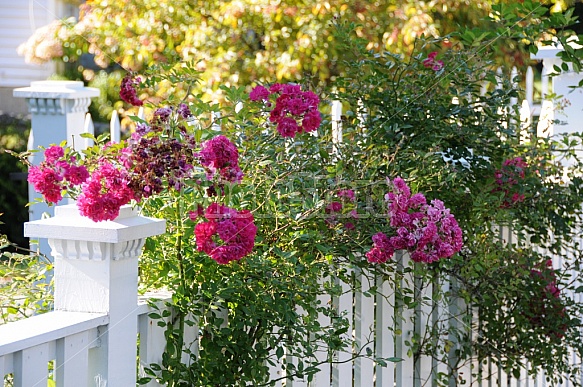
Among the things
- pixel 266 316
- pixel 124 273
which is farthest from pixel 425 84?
pixel 124 273

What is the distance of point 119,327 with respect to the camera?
2.04 m

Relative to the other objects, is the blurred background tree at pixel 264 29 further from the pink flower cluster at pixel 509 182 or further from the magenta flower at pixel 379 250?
the magenta flower at pixel 379 250

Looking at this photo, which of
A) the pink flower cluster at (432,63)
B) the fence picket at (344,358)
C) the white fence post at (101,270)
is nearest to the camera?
the white fence post at (101,270)

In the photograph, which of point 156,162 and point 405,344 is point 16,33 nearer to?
point 405,344

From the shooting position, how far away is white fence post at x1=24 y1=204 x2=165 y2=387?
A: 6.50 ft

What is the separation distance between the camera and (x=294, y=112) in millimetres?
2549

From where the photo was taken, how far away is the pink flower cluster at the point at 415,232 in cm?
254

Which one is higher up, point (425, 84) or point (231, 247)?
point (425, 84)

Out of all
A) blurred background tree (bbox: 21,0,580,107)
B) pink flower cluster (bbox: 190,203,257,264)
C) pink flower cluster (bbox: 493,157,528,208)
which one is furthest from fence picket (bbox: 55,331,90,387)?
blurred background tree (bbox: 21,0,580,107)

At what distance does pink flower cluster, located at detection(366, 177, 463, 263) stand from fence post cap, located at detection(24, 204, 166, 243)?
771 mm

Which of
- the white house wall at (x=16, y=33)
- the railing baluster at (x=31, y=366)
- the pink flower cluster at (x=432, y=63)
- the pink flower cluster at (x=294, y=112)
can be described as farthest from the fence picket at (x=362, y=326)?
the white house wall at (x=16, y=33)

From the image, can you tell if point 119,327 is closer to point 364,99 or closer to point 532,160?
point 364,99

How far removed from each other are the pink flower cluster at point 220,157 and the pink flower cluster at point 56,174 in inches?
12.1

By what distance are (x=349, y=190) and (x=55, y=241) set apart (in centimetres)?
99
